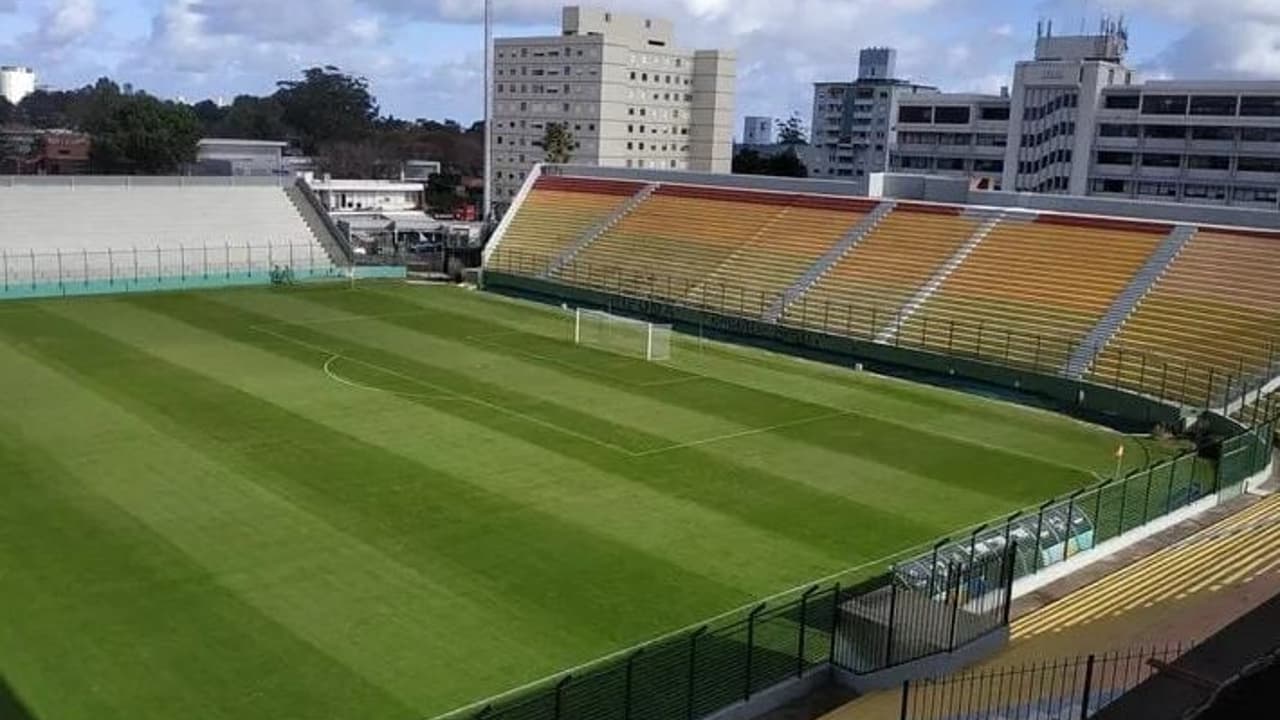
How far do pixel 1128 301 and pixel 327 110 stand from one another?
408 feet

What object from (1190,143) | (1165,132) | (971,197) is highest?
(1165,132)

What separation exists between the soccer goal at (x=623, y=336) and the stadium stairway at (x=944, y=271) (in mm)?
7611

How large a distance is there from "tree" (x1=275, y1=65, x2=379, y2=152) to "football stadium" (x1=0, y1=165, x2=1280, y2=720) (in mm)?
92078

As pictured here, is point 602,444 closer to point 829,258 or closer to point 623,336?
point 623,336

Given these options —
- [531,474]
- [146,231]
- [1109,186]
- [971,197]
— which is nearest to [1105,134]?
[1109,186]

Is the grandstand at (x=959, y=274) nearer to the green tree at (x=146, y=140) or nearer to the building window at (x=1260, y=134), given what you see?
the green tree at (x=146, y=140)

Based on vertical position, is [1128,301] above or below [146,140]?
below

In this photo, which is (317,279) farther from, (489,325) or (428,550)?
(428,550)

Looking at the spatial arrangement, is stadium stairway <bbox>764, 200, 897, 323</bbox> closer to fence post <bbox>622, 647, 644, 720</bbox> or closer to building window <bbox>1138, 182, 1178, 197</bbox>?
fence post <bbox>622, 647, 644, 720</bbox>

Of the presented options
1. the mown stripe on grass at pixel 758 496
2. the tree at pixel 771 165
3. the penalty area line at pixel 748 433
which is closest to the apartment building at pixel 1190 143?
the tree at pixel 771 165

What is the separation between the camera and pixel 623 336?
40281mm

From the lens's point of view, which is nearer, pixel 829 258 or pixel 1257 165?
pixel 829 258

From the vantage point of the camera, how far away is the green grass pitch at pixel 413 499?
14.8 m

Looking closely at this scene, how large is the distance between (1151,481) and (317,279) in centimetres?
4065
